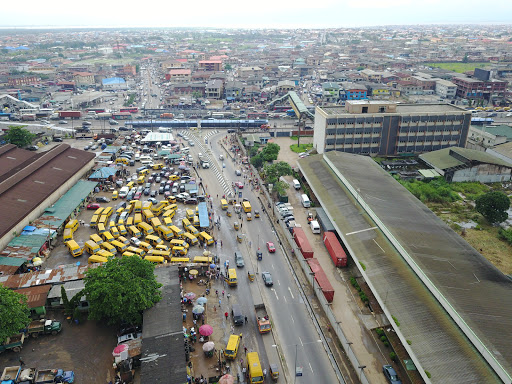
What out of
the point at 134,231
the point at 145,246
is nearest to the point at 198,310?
the point at 145,246

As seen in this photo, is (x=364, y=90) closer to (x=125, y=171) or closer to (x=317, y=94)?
(x=317, y=94)

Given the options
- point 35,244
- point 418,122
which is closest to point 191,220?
point 35,244

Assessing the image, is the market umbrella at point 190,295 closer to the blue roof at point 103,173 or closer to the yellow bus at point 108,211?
the yellow bus at point 108,211

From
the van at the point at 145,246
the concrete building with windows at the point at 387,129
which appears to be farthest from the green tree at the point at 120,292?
the concrete building with windows at the point at 387,129

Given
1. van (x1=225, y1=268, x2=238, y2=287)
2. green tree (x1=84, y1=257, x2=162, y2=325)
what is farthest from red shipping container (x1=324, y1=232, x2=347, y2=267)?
green tree (x1=84, y1=257, x2=162, y2=325)

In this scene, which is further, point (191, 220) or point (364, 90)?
point (364, 90)

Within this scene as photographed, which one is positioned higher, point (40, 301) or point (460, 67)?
point (460, 67)

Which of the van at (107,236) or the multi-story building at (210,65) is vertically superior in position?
the multi-story building at (210,65)
